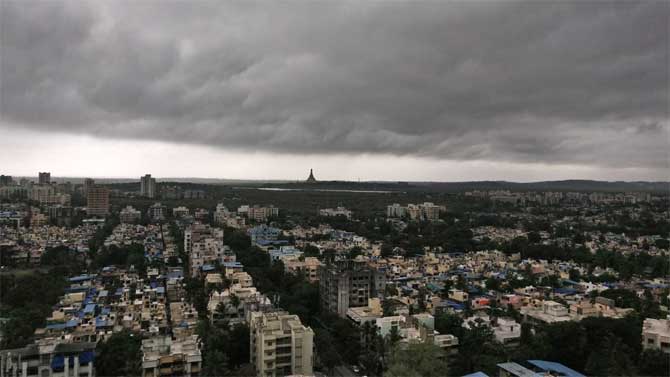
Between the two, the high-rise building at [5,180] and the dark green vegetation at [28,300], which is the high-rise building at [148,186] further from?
the dark green vegetation at [28,300]

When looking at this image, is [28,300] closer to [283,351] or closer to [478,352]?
[283,351]

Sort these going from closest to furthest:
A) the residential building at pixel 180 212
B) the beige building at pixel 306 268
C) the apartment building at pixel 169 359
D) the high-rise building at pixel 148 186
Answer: the apartment building at pixel 169 359, the beige building at pixel 306 268, the residential building at pixel 180 212, the high-rise building at pixel 148 186

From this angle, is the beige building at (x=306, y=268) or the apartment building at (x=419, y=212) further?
the apartment building at (x=419, y=212)

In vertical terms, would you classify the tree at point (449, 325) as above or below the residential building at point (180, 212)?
below

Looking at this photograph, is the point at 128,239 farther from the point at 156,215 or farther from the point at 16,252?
the point at 156,215

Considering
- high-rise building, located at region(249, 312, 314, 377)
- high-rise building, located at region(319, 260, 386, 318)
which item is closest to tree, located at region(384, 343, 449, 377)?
high-rise building, located at region(249, 312, 314, 377)

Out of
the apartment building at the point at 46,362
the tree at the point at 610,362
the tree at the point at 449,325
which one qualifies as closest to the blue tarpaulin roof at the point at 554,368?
the tree at the point at 610,362
